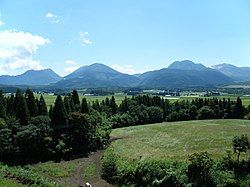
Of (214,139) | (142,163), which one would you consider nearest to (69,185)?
(142,163)

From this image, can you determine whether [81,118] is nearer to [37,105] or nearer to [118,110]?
[37,105]

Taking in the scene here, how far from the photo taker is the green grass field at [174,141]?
212ft

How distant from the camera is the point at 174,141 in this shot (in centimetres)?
7550

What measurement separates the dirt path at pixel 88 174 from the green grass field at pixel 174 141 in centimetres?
495

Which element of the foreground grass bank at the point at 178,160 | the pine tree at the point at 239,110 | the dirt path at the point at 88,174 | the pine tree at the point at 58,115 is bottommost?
the dirt path at the point at 88,174

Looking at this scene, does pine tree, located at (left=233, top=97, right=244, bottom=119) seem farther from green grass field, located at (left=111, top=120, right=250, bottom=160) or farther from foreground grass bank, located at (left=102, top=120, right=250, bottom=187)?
foreground grass bank, located at (left=102, top=120, right=250, bottom=187)

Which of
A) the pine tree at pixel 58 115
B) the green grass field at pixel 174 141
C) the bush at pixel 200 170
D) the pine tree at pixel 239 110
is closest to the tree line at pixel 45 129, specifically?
the pine tree at pixel 58 115

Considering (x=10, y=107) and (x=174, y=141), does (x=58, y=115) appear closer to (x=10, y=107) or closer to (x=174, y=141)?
(x=10, y=107)

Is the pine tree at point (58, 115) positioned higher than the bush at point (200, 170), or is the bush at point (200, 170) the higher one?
the pine tree at point (58, 115)

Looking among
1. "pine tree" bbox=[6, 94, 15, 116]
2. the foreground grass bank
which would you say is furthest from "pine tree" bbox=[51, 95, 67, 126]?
the foreground grass bank

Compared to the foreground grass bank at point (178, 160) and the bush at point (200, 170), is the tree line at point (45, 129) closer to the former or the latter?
the foreground grass bank at point (178, 160)

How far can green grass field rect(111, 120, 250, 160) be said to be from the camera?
212 ft

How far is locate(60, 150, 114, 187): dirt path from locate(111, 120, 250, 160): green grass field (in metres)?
4.95

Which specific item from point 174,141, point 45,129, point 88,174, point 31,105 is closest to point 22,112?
point 31,105
